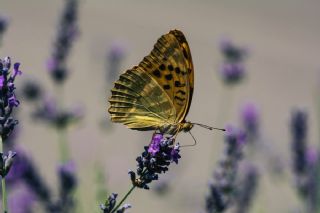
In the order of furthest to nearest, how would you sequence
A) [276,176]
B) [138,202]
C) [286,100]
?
[286,100] < [138,202] < [276,176]

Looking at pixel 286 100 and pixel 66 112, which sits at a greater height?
pixel 286 100

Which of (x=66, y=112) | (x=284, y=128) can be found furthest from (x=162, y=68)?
(x=284, y=128)

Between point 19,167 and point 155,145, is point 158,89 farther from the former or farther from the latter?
point 19,167

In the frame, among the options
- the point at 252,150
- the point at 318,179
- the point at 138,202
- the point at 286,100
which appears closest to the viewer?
the point at 318,179

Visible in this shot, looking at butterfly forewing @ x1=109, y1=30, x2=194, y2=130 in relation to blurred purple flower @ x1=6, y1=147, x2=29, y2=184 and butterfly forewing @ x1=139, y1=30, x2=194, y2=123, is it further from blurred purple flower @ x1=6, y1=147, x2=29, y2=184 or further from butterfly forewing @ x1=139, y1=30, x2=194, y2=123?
blurred purple flower @ x1=6, y1=147, x2=29, y2=184

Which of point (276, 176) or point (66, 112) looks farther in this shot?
point (276, 176)

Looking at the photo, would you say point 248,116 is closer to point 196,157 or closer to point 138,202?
point 138,202

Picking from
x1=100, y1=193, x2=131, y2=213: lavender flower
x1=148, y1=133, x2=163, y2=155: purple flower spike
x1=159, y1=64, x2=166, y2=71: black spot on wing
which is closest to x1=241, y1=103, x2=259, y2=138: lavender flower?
x1=159, y1=64, x2=166, y2=71: black spot on wing

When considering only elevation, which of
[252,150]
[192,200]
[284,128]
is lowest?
[192,200]
